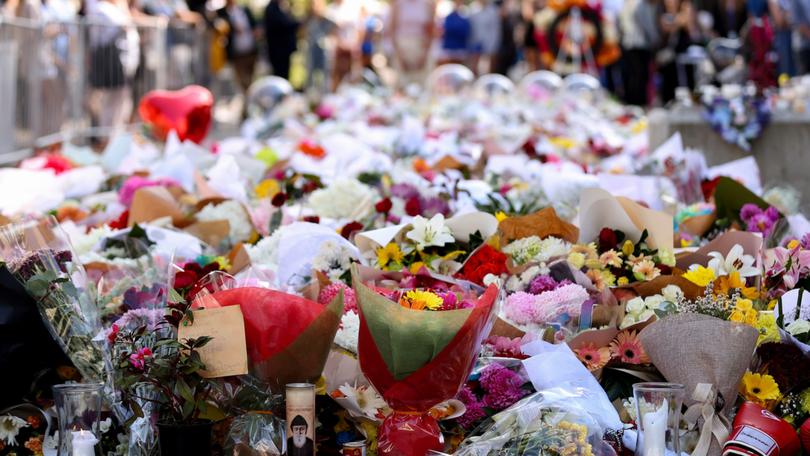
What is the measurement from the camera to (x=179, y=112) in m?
7.44

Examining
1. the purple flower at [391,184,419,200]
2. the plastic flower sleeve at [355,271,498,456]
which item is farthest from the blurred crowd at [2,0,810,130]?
the plastic flower sleeve at [355,271,498,456]

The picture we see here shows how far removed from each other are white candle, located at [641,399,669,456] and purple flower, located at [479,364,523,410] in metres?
0.47

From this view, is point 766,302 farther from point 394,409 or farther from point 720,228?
point 394,409

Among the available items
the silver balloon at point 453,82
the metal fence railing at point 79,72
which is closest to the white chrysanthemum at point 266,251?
the metal fence railing at point 79,72

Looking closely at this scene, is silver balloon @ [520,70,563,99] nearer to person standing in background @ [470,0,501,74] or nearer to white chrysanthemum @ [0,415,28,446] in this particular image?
person standing in background @ [470,0,501,74]

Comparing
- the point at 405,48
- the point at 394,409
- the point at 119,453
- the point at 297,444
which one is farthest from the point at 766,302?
the point at 405,48

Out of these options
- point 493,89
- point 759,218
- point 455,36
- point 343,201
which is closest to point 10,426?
point 343,201

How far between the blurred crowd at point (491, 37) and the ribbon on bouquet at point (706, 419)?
9163 mm

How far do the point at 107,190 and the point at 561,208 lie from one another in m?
2.51

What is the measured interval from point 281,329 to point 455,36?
1202cm

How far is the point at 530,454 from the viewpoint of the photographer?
3.00 m

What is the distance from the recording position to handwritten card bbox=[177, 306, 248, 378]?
315 centimetres

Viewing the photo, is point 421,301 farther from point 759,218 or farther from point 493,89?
point 493,89

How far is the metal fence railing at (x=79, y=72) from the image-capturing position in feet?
26.8
